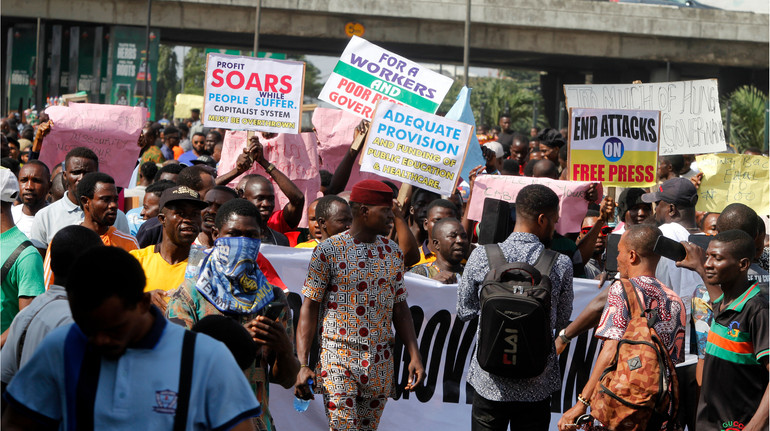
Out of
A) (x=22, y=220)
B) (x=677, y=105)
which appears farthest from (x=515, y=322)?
(x=677, y=105)

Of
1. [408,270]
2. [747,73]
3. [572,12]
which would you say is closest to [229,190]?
[408,270]

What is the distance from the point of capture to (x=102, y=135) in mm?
9141

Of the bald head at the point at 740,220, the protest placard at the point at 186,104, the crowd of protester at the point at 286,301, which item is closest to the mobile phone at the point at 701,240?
the crowd of protester at the point at 286,301

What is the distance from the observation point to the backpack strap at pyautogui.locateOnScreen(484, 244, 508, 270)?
16.8 ft

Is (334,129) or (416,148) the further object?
(334,129)

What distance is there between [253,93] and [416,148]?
1.74 meters

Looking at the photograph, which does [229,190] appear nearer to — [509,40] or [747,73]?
[509,40]

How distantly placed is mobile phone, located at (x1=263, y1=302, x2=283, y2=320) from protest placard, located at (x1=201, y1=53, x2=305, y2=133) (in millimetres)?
4561

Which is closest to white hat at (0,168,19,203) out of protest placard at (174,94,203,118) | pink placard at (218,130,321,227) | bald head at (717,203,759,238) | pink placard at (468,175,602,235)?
pink placard at (218,130,321,227)

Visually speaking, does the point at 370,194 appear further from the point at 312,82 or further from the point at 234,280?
the point at 312,82

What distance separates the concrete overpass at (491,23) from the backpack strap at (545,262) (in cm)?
2889

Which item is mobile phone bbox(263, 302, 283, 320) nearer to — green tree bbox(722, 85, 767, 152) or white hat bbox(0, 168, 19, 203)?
white hat bbox(0, 168, 19, 203)

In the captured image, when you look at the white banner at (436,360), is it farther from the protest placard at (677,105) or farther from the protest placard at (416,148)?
the protest placard at (677,105)

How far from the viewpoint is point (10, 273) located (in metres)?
4.55
